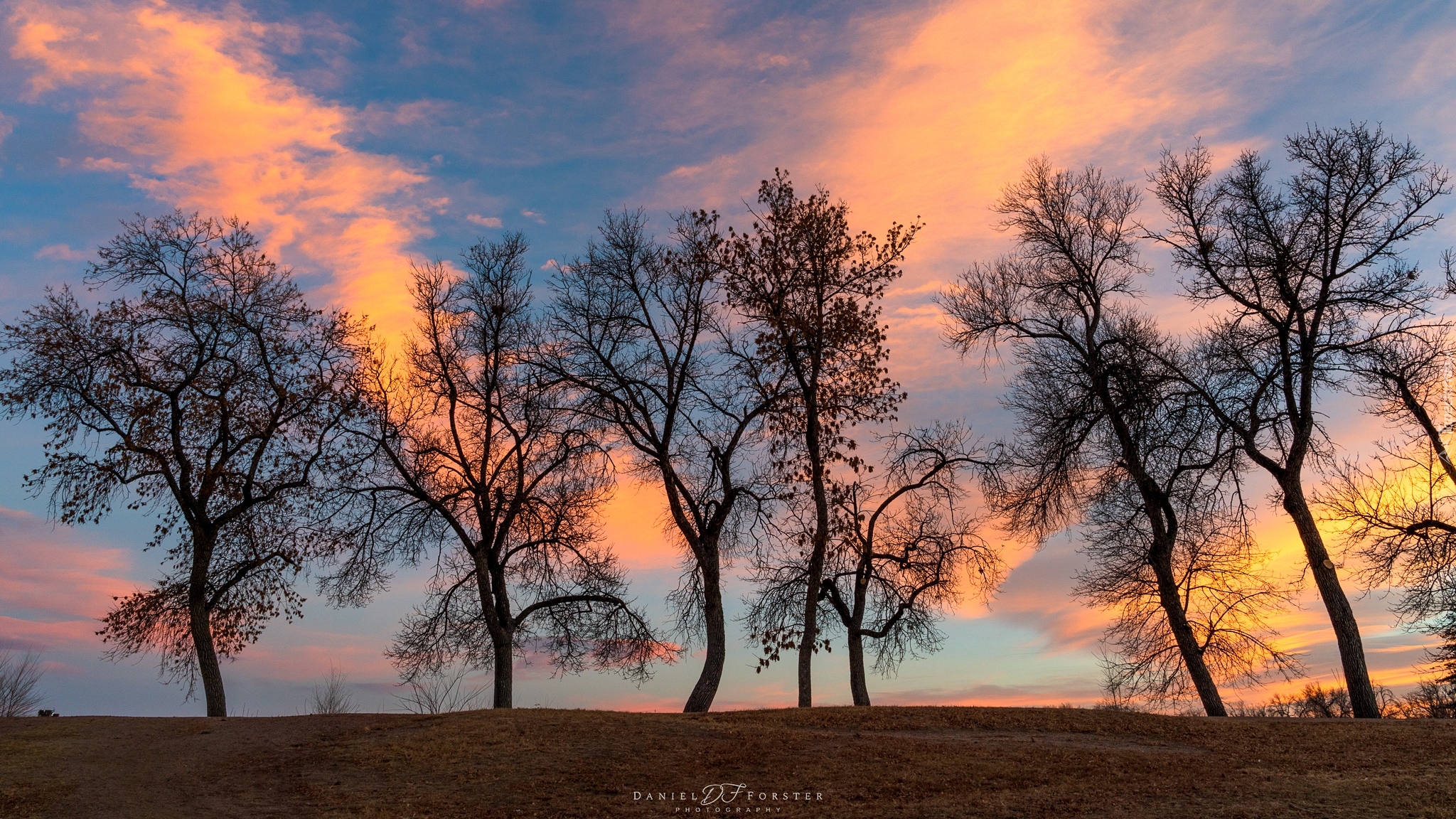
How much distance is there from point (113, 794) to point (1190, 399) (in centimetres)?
2356

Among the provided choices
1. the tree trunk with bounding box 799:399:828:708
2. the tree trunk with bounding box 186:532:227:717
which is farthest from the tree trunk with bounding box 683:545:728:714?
the tree trunk with bounding box 186:532:227:717

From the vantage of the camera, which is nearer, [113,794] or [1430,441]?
[113,794]

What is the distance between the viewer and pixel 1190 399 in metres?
23.5

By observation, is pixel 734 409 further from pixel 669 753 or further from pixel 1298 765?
pixel 1298 765

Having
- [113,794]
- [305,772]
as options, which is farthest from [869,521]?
[113,794]

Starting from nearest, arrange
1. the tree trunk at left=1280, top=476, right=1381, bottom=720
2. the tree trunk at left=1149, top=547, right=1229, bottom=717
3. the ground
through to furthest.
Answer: the ground
the tree trunk at left=1280, top=476, right=1381, bottom=720
the tree trunk at left=1149, top=547, right=1229, bottom=717

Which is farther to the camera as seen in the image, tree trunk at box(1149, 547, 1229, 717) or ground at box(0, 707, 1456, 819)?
tree trunk at box(1149, 547, 1229, 717)

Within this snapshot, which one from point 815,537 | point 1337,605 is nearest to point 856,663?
point 815,537

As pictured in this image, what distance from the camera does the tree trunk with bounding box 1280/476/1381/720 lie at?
20297mm

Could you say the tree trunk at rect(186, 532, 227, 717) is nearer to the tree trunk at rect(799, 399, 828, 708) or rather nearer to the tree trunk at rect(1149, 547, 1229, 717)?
the tree trunk at rect(799, 399, 828, 708)

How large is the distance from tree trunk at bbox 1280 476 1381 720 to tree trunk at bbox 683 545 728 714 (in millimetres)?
13777

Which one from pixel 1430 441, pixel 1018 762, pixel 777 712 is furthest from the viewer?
pixel 1430 441

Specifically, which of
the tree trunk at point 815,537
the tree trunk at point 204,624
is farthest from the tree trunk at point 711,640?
the tree trunk at point 204,624

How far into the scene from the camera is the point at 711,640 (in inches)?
864
